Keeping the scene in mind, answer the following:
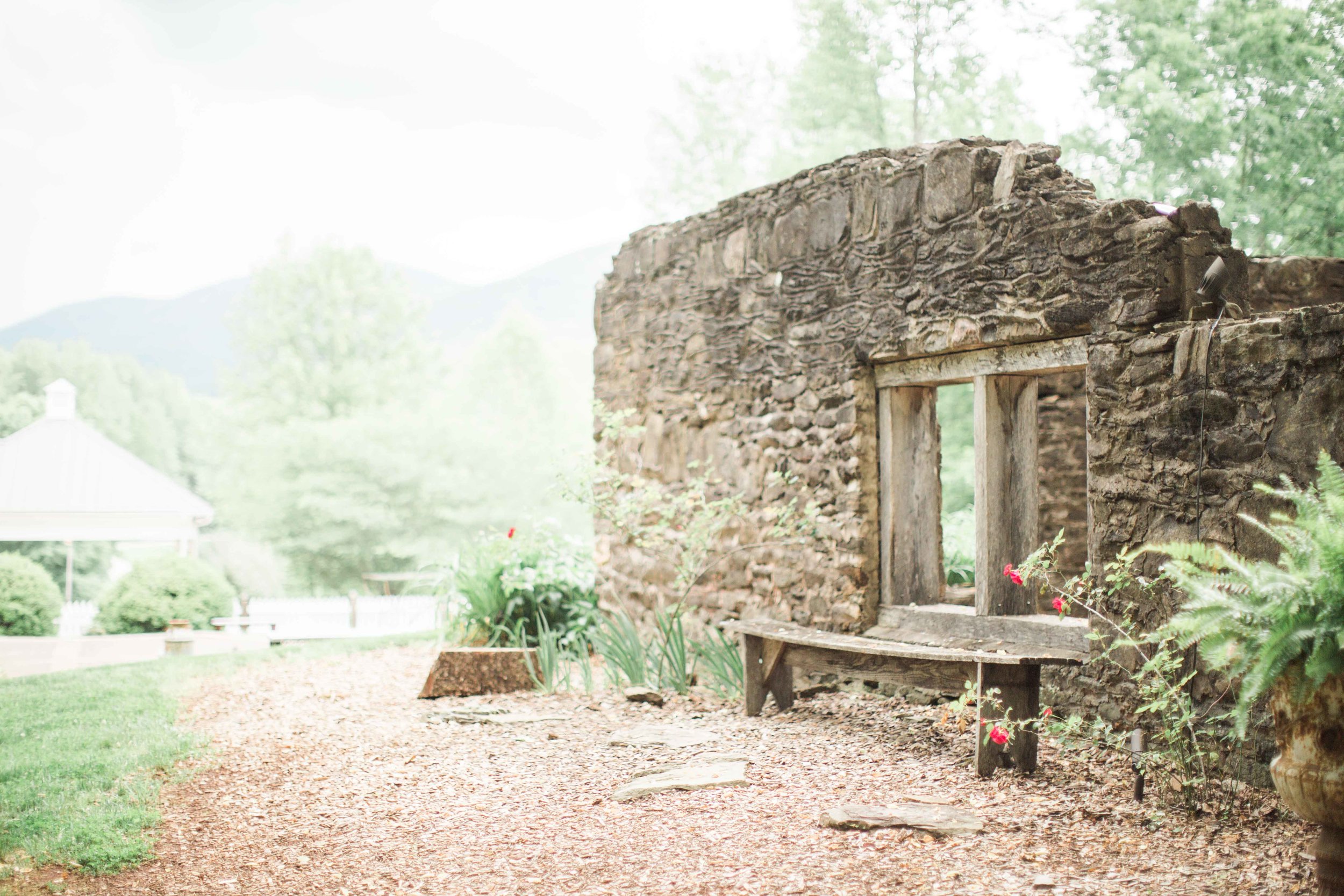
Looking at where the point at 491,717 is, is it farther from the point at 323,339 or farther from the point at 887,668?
the point at 323,339

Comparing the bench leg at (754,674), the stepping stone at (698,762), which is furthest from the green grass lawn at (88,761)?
the bench leg at (754,674)

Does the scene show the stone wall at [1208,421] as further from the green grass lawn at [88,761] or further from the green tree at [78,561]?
the green tree at [78,561]

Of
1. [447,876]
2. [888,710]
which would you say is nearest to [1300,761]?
[447,876]

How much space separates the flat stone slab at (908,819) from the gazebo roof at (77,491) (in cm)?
1133

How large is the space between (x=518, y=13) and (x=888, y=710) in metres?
31.0

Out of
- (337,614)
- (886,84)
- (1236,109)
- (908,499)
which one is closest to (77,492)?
(337,614)

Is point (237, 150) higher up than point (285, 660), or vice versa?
point (237, 150)

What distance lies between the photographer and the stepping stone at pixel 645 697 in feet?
18.2

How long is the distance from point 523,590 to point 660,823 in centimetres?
408

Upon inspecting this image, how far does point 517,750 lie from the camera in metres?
4.71

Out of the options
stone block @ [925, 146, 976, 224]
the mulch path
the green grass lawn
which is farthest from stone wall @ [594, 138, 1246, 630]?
the green grass lawn

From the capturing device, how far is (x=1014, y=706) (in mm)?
3900

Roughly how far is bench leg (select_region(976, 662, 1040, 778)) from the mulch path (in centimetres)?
8

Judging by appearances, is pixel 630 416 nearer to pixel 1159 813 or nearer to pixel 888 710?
pixel 888 710
